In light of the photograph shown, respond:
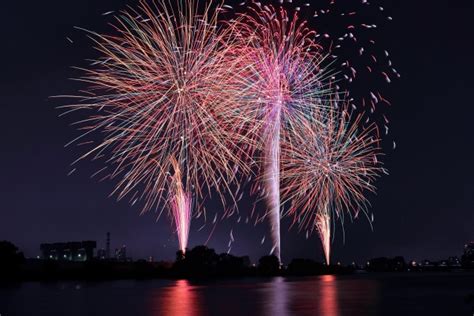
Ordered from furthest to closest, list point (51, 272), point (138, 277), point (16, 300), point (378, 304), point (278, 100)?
1. point (138, 277)
2. point (51, 272)
3. point (16, 300)
4. point (378, 304)
5. point (278, 100)

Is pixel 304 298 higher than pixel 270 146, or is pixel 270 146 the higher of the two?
pixel 270 146

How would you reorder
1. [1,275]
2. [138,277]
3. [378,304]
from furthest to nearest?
[138,277]
[1,275]
[378,304]

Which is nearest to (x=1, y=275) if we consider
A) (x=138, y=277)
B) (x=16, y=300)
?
(x=138, y=277)

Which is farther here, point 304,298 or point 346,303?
point 304,298

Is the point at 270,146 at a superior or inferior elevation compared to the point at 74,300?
superior

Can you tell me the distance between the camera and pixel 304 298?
5497 centimetres

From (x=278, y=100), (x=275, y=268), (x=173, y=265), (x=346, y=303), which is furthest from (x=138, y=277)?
(x=278, y=100)

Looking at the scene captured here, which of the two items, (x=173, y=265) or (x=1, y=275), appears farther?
(x=173, y=265)

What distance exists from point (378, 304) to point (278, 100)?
1968 cm

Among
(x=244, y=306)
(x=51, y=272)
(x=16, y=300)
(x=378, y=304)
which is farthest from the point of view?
(x=51, y=272)

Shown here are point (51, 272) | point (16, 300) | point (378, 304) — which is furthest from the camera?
point (51, 272)

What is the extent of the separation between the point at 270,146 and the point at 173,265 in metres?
65.7

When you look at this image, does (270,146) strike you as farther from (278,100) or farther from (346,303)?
(346,303)

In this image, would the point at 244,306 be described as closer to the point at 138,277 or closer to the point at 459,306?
the point at 459,306
